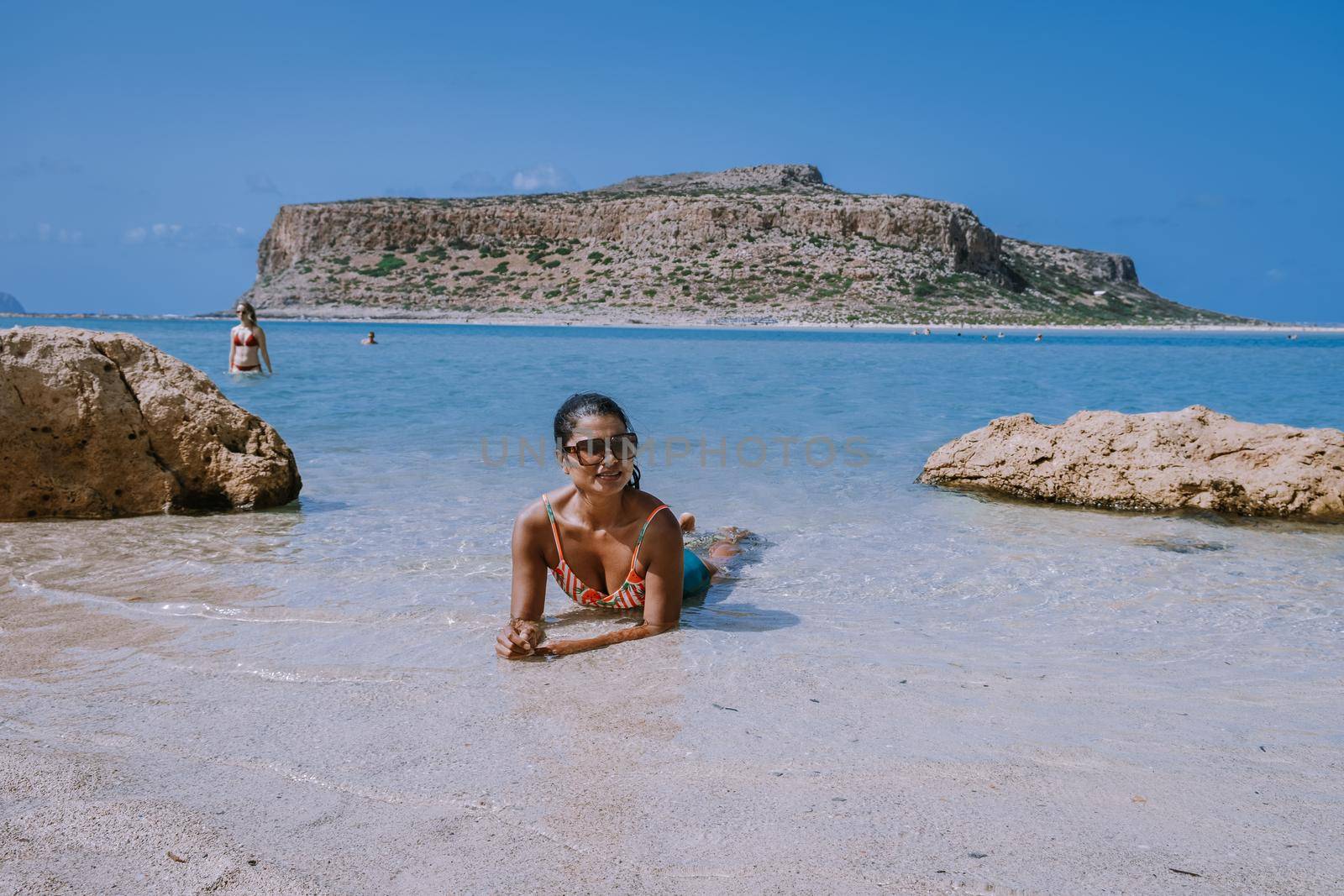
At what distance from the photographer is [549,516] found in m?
3.67

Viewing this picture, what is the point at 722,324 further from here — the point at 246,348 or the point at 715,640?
the point at 715,640

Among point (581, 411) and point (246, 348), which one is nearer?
point (581, 411)

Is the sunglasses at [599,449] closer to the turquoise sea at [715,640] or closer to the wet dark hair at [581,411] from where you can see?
the wet dark hair at [581,411]

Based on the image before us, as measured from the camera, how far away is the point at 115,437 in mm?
5996

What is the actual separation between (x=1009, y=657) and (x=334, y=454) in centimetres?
665

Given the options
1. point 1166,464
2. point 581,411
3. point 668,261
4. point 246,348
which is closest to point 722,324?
point 668,261

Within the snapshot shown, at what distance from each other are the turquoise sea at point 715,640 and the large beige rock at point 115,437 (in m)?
0.27

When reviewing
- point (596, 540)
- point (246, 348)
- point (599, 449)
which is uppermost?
point (246, 348)

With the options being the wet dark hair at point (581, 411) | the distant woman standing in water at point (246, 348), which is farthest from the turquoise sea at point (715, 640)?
the distant woman standing in water at point (246, 348)

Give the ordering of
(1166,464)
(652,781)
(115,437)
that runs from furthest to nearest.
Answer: (1166,464), (115,437), (652,781)

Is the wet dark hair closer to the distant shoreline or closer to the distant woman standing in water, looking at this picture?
the distant woman standing in water

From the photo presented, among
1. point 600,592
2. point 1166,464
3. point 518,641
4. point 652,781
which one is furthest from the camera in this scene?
point 1166,464

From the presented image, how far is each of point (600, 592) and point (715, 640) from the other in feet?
1.68

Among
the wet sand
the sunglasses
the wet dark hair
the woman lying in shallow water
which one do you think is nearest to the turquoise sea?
the wet sand
